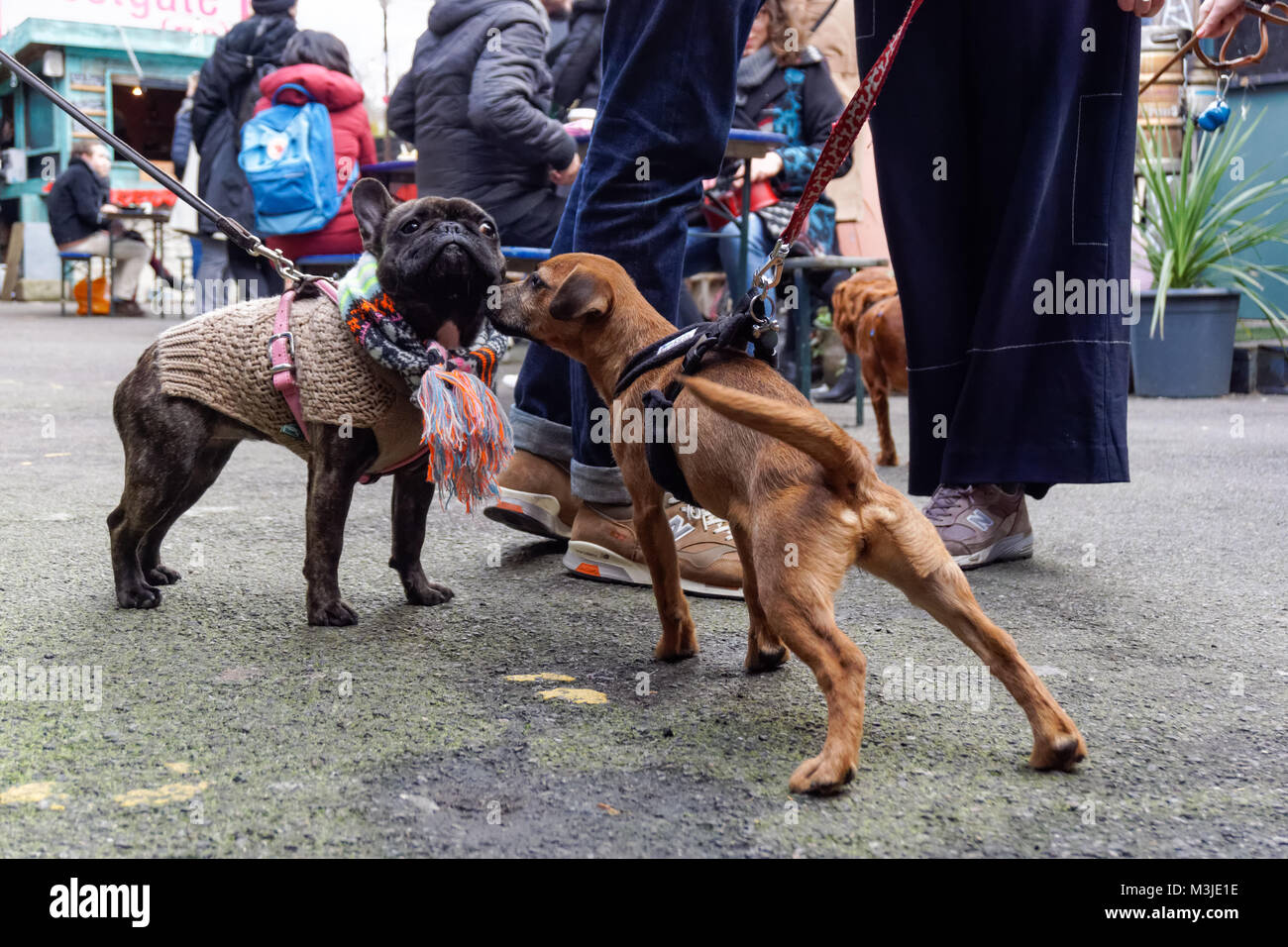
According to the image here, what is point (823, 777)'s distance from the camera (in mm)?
1591

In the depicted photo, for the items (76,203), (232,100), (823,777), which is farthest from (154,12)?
(823,777)

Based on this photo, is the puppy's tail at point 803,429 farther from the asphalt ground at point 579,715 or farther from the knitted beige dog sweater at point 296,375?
the knitted beige dog sweater at point 296,375

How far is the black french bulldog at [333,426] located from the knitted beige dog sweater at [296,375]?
38mm

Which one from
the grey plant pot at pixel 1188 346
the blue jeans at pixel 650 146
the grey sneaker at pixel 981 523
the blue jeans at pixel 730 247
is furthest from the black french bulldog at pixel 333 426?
the grey plant pot at pixel 1188 346

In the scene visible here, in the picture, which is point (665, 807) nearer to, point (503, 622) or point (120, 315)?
point (503, 622)

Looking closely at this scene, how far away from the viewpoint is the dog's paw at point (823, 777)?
159 centimetres

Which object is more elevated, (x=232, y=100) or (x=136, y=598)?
(x=232, y=100)

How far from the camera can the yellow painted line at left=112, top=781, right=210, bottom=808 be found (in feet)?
5.13

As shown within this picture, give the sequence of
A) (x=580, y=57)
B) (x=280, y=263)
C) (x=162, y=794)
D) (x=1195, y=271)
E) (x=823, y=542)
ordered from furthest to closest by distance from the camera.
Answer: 1. (x=1195, y=271)
2. (x=580, y=57)
3. (x=280, y=263)
4. (x=823, y=542)
5. (x=162, y=794)

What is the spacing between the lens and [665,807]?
1.57 metres

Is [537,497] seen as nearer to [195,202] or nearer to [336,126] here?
[195,202]

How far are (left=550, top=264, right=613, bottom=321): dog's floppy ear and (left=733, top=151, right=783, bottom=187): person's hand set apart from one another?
4.16m

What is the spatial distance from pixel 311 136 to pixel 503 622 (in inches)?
180

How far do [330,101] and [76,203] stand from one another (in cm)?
965
